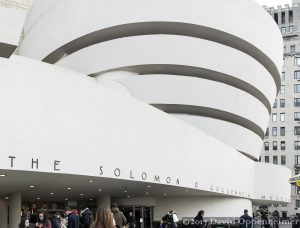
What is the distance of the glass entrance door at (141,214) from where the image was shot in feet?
111

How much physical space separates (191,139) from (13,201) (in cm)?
888

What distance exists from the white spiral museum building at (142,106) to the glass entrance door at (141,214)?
29cm

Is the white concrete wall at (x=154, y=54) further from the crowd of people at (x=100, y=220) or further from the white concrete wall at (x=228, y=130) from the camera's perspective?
the crowd of people at (x=100, y=220)

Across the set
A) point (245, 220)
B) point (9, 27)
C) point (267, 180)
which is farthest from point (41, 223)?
point (267, 180)

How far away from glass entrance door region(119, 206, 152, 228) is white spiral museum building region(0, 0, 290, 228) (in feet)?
0.97

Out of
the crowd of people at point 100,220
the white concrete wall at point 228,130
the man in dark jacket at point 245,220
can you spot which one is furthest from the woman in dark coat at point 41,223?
the white concrete wall at point 228,130

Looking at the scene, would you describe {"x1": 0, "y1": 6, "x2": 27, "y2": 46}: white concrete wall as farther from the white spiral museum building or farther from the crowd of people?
the white spiral museum building

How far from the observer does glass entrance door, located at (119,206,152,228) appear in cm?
3372

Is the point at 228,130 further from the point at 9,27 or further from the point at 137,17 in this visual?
the point at 9,27

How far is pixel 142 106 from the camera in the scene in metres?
23.4

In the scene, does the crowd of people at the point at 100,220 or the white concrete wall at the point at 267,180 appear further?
the white concrete wall at the point at 267,180

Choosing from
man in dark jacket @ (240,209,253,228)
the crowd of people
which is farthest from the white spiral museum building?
man in dark jacket @ (240,209,253,228)

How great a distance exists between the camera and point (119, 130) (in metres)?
21.9

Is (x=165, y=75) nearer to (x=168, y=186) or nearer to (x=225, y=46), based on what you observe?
(x=225, y=46)
